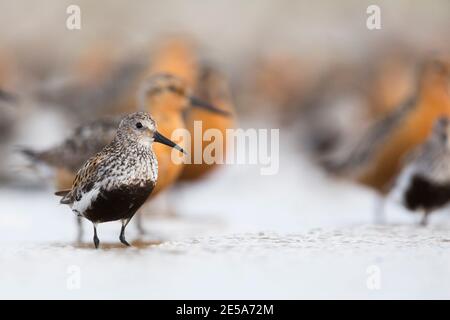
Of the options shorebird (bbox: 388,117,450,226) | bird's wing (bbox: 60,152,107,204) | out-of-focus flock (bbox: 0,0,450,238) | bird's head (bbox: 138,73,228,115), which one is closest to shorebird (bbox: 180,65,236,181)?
out-of-focus flock (bbox: 0,0,450,238)

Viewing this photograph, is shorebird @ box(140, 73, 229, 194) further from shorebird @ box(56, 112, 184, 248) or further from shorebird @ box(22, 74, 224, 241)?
shorebird @ box(56, 112, 184, 248)

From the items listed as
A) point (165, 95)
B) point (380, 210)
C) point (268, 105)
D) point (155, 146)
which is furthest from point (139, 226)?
point (268, 105)

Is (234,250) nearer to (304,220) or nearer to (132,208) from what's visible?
(132,208)

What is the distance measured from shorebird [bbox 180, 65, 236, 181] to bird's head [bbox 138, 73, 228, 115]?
0.70 ft

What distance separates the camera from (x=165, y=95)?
295 cm

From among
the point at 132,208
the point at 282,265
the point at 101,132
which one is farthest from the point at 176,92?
the point at 282,265

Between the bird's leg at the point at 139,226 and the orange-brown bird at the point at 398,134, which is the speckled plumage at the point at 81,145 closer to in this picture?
the bird's leg at the point at 139,226

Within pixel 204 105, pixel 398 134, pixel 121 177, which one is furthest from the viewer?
pixel 398 134

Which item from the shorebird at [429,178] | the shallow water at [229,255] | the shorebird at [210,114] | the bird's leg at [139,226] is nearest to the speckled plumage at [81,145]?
the shallow water at [229,255]

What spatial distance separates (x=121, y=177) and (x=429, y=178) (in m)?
1.25

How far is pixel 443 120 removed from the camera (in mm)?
3000

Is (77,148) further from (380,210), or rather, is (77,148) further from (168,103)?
(380,210)

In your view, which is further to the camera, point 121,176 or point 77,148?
point 77,148

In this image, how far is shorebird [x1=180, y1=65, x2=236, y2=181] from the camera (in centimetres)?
334
